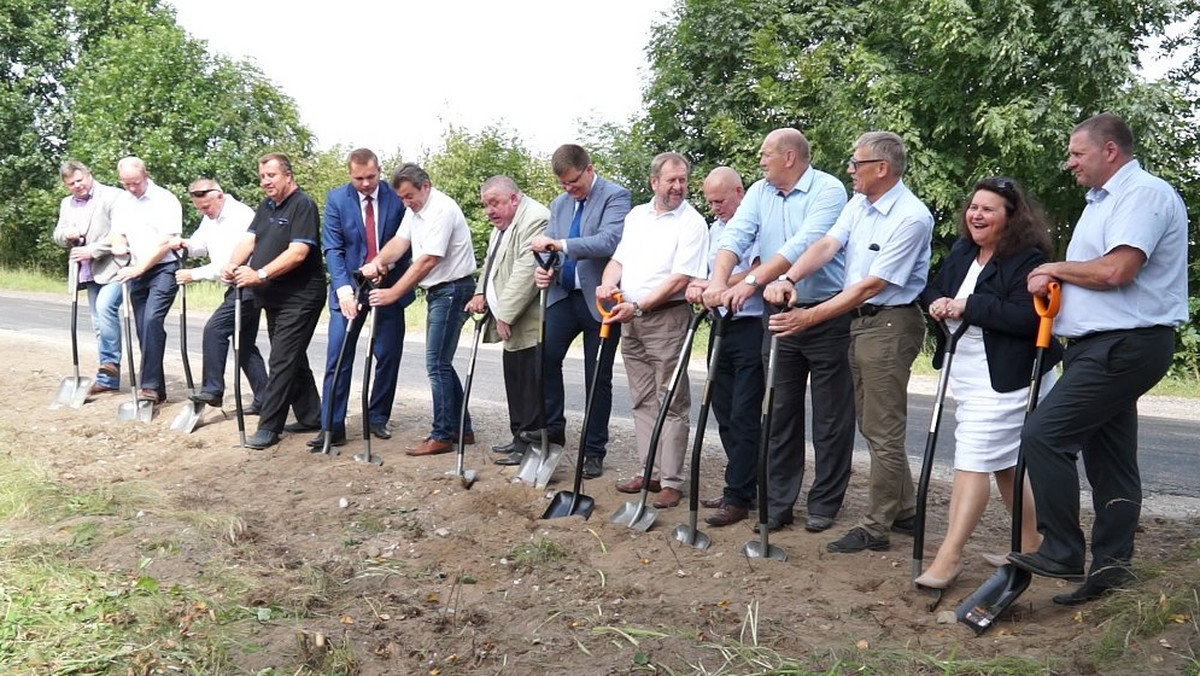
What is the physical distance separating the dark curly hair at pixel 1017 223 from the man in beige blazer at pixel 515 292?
3.35 metres

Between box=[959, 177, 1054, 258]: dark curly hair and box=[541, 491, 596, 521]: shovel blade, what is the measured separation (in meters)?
2.81

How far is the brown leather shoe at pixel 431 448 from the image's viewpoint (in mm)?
8367

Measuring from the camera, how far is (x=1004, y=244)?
209 inches

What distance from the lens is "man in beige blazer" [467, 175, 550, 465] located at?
7.84 m

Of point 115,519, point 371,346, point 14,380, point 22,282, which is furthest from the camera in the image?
point 22,282

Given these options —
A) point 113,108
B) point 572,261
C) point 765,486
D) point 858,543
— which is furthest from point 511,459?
point 113,108

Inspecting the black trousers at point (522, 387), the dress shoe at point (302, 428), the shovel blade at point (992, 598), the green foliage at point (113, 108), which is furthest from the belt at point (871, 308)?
the green foliage at point (113, 108)

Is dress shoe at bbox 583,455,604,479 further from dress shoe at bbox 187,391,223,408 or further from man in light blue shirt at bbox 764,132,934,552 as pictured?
dress shoe at bbox 187,391,223,408

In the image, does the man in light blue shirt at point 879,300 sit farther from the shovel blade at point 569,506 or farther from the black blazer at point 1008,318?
the shovel blade at point 569,506

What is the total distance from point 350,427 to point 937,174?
17115 mm

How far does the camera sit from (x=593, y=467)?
25.4 ft

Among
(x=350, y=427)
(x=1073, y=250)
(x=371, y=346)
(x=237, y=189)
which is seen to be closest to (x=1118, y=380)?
(x=1073, y=250)

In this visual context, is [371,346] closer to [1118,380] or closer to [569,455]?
[569,455]

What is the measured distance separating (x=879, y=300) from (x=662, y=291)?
4.54 ft
